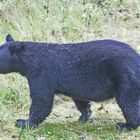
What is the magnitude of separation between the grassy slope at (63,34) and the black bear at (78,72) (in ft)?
0.83

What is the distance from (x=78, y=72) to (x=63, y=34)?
3.29m

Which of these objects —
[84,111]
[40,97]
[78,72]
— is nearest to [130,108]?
[78,72]

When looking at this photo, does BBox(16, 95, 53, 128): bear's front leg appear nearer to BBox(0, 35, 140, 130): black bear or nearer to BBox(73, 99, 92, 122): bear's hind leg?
BBox(0, 35, 140, 130): black bear

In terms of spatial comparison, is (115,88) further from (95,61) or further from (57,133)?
(57,133)

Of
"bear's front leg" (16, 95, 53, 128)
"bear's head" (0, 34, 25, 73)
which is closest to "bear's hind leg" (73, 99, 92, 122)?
"bear's front leg" (16, 95, 53, 128)

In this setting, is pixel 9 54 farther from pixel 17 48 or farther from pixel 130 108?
pixel 130 108

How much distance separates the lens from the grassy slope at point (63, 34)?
576cm

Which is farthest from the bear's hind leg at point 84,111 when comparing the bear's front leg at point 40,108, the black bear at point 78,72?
the bear's front leg at point 40,108

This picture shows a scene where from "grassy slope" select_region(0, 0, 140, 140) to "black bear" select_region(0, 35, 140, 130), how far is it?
25 centimetres

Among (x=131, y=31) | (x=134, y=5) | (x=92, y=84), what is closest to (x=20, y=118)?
(x=92, y=84)

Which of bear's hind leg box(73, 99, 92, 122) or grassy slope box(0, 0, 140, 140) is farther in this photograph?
bear's hind leg box(73, 99, 92, 122)

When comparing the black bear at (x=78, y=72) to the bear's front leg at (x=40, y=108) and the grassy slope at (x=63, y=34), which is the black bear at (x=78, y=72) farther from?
the grassy slope at (x=63, y=34)

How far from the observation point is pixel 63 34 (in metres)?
8.76

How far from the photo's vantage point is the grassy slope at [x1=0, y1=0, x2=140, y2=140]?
576 centimetres
